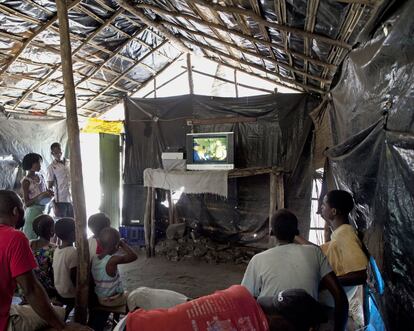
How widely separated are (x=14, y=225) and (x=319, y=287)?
5.62 ft

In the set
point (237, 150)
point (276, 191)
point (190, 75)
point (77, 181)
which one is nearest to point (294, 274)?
point (77, 181)

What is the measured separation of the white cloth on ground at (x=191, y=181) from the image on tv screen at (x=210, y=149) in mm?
307

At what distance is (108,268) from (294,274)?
1396 millimetres

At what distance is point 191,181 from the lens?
5348 millimetres

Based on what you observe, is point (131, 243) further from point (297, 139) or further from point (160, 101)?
point (297, 139)

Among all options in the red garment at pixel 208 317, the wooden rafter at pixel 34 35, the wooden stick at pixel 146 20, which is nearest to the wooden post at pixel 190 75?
the wooden stick at pixel 146 20

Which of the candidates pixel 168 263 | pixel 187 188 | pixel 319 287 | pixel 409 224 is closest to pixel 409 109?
pixel 409 224

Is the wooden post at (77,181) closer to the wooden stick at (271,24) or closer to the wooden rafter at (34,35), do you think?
the wooden stick at (271,24)

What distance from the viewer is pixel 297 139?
5.71 metres

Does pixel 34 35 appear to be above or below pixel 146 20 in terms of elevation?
below

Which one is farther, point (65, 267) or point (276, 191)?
point (276, 191)

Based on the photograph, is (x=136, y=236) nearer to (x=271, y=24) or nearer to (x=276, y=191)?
(x=276, y=191)

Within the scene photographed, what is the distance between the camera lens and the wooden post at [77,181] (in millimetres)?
2311

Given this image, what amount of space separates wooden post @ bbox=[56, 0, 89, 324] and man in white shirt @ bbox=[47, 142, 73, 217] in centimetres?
239
